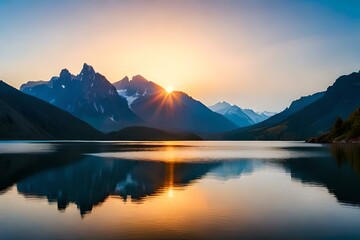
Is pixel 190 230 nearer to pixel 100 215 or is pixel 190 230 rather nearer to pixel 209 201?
pixel 100 215

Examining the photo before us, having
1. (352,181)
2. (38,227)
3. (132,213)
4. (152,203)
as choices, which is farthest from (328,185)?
(38,227)

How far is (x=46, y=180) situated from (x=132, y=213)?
113ft

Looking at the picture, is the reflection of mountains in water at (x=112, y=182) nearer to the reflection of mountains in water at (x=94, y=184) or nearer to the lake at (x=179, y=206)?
the reflection of mountains in water at (x=94, y=184)

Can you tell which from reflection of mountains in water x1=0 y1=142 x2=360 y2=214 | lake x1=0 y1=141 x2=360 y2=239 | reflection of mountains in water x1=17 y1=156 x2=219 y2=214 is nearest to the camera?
lake x1=0 y1=141 x2=360 y2=239

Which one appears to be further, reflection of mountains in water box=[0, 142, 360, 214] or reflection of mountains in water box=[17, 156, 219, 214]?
reflection of mountains in water box=[0, 142, 360, 214]

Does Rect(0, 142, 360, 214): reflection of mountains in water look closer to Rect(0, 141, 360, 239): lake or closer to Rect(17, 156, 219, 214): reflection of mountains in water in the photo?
Rect(17, 156, 219, 214): reflection of mountains in water

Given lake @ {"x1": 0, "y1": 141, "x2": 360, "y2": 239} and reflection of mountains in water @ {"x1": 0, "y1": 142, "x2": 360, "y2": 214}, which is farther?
reflection of mountains in water @ {"x1": 0, "y1": 142, "x2": 360, "y2": 214}

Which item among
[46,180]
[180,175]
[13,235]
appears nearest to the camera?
[13,235]

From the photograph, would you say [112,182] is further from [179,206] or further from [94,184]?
[179,206]

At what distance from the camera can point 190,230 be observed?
109 feet

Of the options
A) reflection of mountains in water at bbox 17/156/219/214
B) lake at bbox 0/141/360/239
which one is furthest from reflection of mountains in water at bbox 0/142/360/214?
lake at bbox 0/141/360/239

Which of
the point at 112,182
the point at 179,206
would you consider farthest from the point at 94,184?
the point at 179,206

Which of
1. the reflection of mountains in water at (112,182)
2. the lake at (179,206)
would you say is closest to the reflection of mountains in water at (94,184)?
the reflection of mountains in water at (112,182)

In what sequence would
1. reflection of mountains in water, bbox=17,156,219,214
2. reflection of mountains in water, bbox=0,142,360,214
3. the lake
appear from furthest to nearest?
reflection of mountains in water, bbox=0,142,360,214
reflection of mountains in water, bbox=17,156,219,214
the lake
